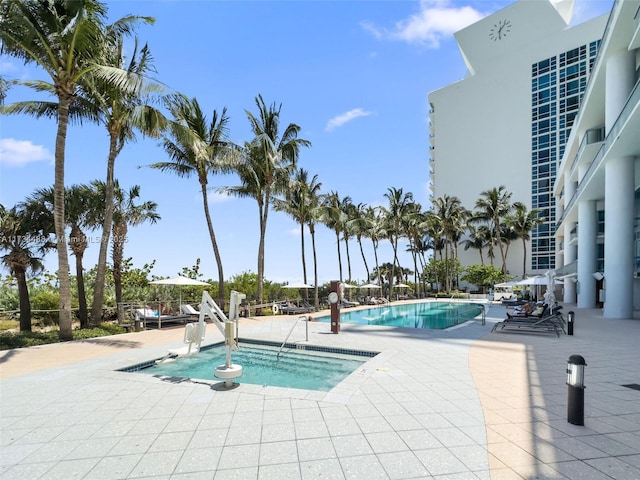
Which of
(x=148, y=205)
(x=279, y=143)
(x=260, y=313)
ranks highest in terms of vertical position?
(x=279, y=143)

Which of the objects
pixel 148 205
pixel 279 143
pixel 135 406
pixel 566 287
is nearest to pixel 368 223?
pixel 279 143

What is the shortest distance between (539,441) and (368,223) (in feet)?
95.0

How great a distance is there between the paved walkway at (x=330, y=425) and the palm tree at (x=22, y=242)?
6.49 meters

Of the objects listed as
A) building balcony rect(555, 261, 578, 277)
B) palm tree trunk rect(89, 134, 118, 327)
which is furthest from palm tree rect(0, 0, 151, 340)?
building balcony rect(555, 261, 578, 277)

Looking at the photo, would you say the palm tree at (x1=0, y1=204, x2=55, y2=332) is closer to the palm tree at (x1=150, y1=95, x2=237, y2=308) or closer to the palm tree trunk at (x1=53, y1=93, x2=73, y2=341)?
the palm tree trunk at (x1=53, y1=93, x2=73, y2=341)

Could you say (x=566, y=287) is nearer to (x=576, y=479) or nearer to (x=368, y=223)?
(x=368, y=223)

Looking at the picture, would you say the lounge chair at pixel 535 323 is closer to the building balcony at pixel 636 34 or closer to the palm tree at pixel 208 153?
the building balcony at pixel 636 34

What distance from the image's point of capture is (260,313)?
755 inches

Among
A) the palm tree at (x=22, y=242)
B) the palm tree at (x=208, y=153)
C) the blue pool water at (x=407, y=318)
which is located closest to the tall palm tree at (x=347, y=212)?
the blue pool water at (x=407, y=318)

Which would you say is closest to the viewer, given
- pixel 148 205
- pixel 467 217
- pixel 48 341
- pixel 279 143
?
pixel 48 341

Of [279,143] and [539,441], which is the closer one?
[539,441]

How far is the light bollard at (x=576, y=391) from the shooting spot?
167 inches

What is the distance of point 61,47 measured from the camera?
9.86 meters

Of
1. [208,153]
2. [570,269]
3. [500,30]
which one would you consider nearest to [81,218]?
[208,153]
